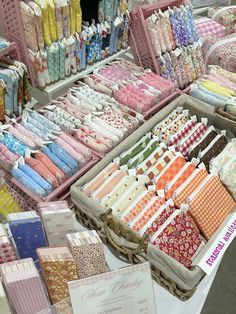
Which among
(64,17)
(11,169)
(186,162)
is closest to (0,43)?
(64,17)

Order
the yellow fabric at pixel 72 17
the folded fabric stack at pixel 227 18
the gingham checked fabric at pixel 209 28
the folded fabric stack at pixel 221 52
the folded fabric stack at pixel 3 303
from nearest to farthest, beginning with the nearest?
the folded fabric stack at pixel 3 303 → the yellow fabric at pixel 72 17 → the folded fabric stack at pixel 221 52 → the gingham checked fabric at pixel 209 28 → the folded fabric stack at pixel 227 18

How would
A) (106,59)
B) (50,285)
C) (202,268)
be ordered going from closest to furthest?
(50,285) < (202,268) < (106,59)

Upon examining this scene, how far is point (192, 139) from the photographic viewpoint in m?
2.49

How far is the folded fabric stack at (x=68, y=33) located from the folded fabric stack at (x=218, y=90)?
744 mm

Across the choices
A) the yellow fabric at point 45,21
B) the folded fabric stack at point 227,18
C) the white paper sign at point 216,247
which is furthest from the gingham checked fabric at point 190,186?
the folded fabric stack at point 227,18

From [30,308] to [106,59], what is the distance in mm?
2202

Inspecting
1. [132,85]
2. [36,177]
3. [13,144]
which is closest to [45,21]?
[132,85]

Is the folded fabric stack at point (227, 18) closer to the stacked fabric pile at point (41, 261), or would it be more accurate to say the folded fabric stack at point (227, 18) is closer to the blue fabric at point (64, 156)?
the blue fabric at point (64, 156)

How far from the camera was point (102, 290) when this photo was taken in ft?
4.50

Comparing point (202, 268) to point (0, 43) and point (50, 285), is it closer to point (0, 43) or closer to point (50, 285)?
point (50, 285)

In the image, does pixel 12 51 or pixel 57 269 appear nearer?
pixel 57 269

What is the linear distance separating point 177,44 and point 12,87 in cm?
138

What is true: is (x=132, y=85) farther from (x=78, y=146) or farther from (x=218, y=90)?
(x=78, y=146)

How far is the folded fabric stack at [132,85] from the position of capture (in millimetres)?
2713
